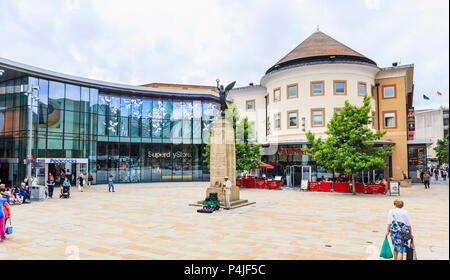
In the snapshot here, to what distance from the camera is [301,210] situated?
55.6ft

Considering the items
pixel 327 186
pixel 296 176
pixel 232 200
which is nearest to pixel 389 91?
pixel 296 176

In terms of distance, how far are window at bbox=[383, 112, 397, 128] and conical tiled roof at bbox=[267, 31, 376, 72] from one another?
605 cm

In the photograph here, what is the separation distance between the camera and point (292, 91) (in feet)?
117

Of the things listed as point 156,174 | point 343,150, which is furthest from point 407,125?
point 156,174

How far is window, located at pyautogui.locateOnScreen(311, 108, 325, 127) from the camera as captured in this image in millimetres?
34094

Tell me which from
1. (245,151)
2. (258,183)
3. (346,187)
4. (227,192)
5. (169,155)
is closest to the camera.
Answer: (227,192)

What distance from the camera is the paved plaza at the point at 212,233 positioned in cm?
876

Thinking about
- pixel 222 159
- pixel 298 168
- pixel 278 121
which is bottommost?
pixel 298 168

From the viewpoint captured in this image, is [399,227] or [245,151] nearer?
[399,227]

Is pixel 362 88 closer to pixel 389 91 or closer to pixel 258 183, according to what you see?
pixel 389 91

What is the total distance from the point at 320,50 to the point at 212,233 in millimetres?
30034
